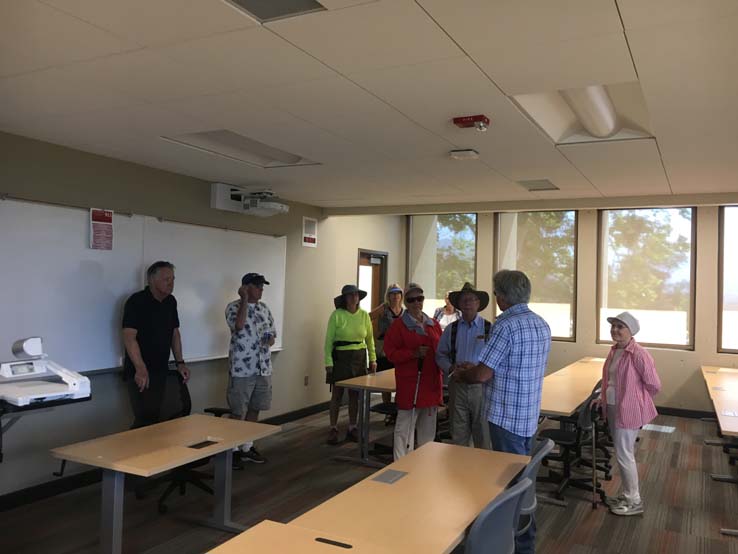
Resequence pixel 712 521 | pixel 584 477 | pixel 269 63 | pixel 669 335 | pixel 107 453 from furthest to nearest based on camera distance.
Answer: pixel 669 335, pixel 584 477, pixel 712 521, pixel 107 453, pixel 269 63

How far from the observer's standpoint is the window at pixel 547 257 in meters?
8.20

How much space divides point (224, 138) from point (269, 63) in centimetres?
195

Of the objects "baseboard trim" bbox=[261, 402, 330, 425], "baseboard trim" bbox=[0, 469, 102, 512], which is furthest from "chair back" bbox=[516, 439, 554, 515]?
"baseboard trim" bbox=[261, 402, 330, 425]

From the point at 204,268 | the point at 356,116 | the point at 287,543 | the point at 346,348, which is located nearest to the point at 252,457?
the point at 346,348

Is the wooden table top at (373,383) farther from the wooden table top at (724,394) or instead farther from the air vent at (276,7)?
the air vent at (276,7)

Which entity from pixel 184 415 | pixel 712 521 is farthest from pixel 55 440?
pixel 712 521

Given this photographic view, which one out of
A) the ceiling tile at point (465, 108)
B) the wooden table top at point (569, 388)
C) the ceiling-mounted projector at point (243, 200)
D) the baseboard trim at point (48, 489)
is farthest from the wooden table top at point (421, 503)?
the ceiling-mounted projector at point (243, 200)

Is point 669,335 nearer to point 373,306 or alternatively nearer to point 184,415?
point 373,306

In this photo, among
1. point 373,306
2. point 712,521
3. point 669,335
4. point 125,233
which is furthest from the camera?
point 373,306

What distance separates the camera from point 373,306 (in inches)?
344

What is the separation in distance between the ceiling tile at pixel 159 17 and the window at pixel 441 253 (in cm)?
701

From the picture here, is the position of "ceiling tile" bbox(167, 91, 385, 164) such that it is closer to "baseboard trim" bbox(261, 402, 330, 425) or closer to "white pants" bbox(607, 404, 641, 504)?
"white pants" bbox(607, 404, 641, 504)

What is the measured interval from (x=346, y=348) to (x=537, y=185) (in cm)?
246

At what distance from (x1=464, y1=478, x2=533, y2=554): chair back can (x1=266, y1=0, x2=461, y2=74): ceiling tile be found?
1.67 metres
